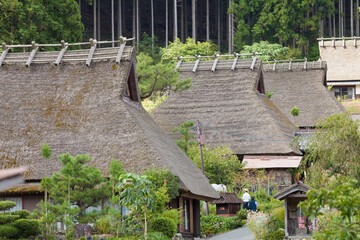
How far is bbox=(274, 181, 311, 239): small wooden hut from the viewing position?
79.8ft

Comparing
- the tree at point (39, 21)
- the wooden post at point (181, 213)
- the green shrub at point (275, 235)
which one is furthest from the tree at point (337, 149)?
the tree at point (39, 21)

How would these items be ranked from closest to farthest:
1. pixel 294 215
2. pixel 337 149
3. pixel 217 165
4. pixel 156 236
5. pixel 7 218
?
pixel 7 218, pixel 156 236, pixel 294 215, pixel 337 149, pixel 217 165

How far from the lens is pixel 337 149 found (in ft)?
89.5

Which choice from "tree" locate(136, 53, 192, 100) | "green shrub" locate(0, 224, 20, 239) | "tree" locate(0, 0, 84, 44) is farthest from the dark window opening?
"tree" locate(0, 0, 84, 44)

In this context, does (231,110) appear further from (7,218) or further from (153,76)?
(7,218)

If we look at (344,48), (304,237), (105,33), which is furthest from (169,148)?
(105,33)

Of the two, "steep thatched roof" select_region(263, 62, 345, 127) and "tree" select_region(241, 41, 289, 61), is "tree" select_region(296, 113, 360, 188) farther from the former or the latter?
"tree" select_region(241, 41, 289, 61)

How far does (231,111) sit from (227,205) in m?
12.3

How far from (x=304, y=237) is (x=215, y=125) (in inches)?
826

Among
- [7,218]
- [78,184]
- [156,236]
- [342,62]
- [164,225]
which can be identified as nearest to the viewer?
[7,218]

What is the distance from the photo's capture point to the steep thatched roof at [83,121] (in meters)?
27.1

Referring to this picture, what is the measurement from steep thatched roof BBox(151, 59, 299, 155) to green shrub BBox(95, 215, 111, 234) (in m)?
19.6

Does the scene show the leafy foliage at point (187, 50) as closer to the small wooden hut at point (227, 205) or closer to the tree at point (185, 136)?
the tree at point (185, 136)

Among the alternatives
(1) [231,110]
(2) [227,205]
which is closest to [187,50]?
(1) [231,110]
